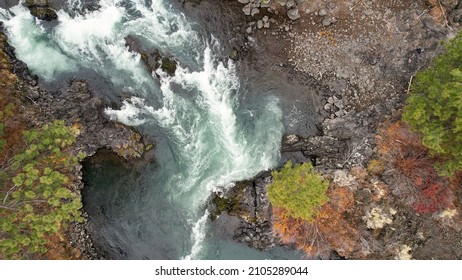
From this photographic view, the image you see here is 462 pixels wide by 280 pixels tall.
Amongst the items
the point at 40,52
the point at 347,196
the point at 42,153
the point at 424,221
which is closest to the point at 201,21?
the point at 40,52

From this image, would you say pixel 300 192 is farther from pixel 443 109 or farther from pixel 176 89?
pixel 176 89

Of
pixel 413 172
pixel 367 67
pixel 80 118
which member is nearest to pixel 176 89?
pixel 80 118

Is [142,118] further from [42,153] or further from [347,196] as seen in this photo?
[347,196]

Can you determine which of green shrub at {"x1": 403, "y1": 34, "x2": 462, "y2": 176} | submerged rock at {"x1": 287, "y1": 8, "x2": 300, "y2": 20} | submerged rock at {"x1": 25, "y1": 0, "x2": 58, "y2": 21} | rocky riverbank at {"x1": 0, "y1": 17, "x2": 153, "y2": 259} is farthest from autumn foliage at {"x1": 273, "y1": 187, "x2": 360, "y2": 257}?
submerged rock at {"x1": 25, "y1": 0, "x2": 58, "y2": 21}

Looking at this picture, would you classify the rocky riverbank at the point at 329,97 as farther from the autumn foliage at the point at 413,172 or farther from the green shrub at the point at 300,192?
the green shrub at the point at 300,192

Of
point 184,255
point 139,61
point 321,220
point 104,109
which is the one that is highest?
point 139,61
